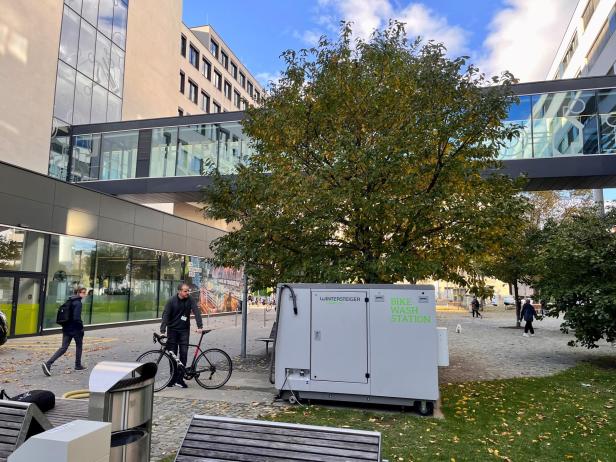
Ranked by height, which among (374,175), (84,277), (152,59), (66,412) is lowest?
(66,412)

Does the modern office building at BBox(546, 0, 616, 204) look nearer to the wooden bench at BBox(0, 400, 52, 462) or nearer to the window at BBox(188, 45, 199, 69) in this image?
the window at BBox(188, 45, 199, 69)

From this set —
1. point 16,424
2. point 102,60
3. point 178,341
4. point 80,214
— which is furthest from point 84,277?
point 16,424

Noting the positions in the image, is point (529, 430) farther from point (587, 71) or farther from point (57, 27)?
point (587, 71)

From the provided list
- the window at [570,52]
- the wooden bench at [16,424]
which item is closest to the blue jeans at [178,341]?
the wooden bench at [16,424]

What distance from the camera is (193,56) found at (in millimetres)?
45562

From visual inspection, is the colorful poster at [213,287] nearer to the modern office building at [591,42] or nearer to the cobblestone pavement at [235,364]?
the cobblestone pavement at [235,364]

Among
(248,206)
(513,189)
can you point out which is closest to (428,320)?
(513,189)

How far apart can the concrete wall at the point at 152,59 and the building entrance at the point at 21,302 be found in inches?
670

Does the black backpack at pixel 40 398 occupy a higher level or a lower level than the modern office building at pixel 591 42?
lower

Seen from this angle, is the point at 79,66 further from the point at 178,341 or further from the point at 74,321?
the point at 178,341

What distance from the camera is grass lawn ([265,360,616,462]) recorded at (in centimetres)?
550

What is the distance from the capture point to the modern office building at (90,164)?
16750mm

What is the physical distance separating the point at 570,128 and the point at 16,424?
853 inches

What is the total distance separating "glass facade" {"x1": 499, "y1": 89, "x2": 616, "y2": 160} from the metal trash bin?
1880cm
